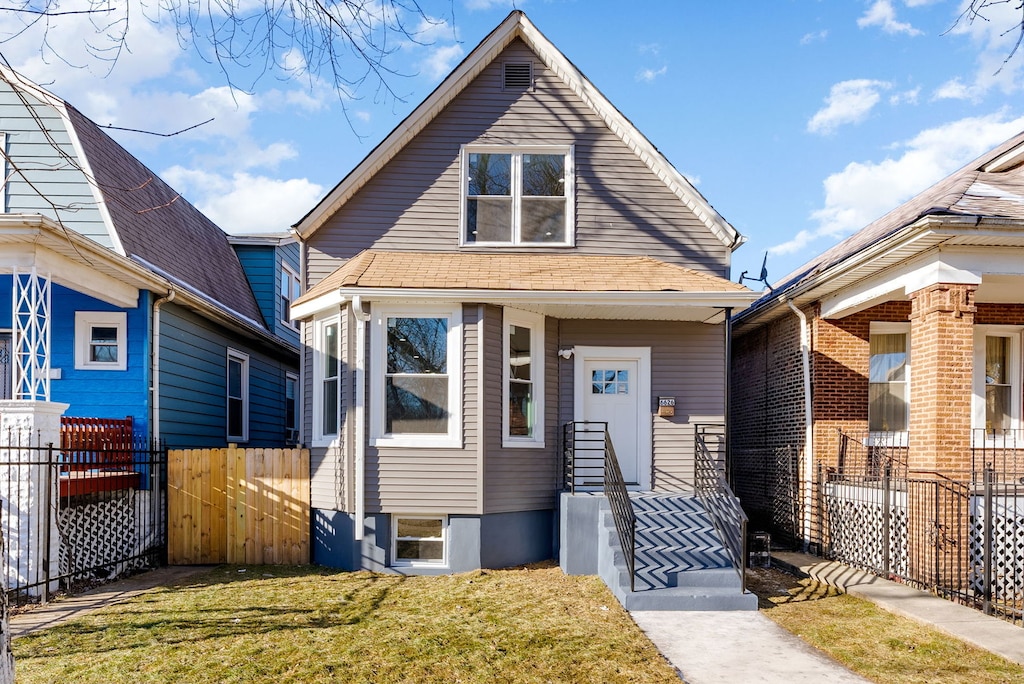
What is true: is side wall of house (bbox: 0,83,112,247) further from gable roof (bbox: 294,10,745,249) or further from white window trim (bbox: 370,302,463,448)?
white window trim (bbox: 370,302,463,448)

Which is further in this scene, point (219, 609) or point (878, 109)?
point (878, 109)

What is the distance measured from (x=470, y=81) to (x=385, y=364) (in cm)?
460

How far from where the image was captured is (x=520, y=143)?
41.0ft

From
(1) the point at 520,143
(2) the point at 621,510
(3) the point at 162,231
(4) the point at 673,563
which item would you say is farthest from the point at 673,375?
(3) the point at 162,231

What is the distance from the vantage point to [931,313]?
9.80 meters

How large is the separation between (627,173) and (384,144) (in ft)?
12.1

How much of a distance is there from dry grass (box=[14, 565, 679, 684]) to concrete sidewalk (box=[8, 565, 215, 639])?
0.28 metres

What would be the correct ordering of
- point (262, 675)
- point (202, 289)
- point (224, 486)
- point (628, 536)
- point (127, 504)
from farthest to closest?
point (202, 289), point (224, 486), point (127, 504), point (628, 536), point (262, 675)

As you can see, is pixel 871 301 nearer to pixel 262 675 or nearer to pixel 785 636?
pixel 785 636

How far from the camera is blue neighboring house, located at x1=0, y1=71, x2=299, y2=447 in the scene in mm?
10117

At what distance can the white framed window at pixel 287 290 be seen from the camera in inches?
764

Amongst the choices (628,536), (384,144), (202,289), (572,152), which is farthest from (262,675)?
(202,289)

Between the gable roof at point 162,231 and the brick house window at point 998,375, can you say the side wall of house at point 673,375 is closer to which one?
the brick house window at point 998,375

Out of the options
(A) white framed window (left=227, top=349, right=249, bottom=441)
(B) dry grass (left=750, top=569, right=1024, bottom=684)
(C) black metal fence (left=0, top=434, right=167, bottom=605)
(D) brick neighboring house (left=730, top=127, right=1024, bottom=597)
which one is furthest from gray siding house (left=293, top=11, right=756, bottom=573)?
(A) white framed window (left=227, top=349, right=249, bottom=441)
